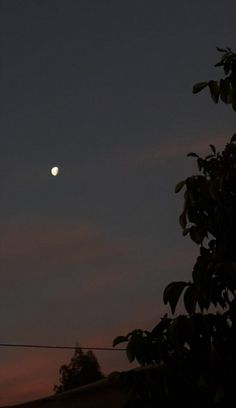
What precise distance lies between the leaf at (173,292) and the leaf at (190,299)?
0.08 ft

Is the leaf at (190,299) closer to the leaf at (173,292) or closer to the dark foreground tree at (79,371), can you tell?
the leaf at (173,292)

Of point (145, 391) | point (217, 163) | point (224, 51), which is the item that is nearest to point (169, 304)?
point (145, 391)

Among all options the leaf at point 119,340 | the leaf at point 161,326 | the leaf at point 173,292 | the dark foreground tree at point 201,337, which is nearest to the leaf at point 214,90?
the dark foreground tree at point 201,337

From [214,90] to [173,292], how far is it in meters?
0.95

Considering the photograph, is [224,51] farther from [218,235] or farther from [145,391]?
[145,391]

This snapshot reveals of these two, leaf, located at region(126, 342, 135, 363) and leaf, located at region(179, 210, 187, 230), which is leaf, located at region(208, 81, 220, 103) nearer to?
leaf, located at region(179, 210, 187, 230)

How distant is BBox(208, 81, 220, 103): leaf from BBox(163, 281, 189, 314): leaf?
86cm

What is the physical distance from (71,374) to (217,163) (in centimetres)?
1974

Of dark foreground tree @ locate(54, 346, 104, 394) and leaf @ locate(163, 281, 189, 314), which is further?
dark foreground tree @ locate(54, 346, 104, 394)

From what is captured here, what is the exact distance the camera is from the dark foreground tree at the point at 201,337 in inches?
101

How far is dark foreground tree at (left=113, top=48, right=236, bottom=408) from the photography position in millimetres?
2574

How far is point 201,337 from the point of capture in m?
2.62

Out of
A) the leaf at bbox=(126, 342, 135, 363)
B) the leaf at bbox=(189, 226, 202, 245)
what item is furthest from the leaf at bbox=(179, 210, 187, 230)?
the leaf at bbox=(126, 342, 135, 363)

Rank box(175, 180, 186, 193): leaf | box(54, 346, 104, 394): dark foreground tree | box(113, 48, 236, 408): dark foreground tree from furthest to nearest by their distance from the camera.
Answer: box(54, 346, 104, 394): dark foreground tree, box(175, 180, 186, 193): leaf, box(113, 48, 236, 408): dark foreground tree
